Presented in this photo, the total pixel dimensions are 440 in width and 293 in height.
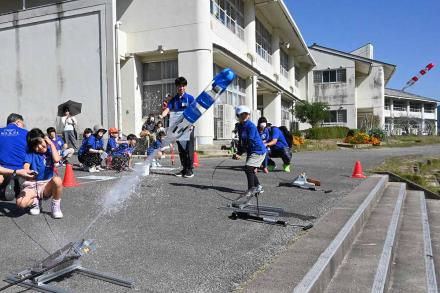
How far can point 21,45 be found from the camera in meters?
18.9

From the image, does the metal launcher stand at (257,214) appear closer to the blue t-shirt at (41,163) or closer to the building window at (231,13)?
the blue t-shirt at (41,163)

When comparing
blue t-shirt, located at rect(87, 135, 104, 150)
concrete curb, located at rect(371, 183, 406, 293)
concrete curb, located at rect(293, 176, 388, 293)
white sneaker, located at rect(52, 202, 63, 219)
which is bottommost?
concrete curb, located at rect(371, 183, 406, 293)

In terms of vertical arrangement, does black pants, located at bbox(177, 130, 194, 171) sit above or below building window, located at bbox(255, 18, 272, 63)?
below

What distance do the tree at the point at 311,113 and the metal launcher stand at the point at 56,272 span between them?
1392 inches

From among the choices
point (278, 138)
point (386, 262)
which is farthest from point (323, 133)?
point (386, 262)

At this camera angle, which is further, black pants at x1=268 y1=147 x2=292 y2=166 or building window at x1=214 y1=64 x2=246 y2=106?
building window at x1=214 y1=64 x2=246 y2=106

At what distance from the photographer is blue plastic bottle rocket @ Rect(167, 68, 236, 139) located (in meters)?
4.46

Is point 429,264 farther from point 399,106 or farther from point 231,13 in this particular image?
point 399,106

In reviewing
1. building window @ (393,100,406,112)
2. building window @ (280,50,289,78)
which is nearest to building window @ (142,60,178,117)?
building window @ (280,50,289,78)

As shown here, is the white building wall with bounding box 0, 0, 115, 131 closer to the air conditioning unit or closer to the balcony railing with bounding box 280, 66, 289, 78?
the air conditioning unit

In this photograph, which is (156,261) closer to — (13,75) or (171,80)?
(171,80)

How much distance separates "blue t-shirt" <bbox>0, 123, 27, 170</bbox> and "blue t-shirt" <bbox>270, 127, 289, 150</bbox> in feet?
22.2

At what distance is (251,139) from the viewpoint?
697cm

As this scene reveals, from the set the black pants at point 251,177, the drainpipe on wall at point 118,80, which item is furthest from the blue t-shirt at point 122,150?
the drainpipe on wall at point 118,80
